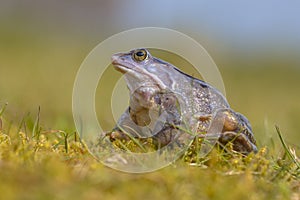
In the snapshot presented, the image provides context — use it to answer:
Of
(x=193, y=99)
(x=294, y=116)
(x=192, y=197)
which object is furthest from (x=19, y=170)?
(x=294, y=116)

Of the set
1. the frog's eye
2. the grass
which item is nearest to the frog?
the frog's eye

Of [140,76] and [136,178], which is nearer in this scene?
[136,178]

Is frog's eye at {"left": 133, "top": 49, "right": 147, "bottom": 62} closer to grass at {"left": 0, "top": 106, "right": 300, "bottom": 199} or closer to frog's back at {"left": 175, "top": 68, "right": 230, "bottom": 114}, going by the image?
frog's back at {"left": 175, "top": 68, "right": 230, "bottom": 114}

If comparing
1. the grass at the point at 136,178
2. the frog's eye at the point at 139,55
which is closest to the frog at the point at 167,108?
the frog's eye at the point at 139,55

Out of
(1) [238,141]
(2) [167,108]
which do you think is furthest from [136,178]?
(1) [238,141]

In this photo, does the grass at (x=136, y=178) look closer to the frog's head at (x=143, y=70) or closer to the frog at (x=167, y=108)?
the frog at (x=167, y=108)

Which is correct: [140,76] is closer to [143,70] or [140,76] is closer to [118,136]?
[143,70]

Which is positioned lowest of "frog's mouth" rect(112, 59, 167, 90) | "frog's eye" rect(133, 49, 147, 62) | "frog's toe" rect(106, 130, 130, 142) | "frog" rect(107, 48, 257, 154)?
"frog's toe" rect(106, 130, 130, 142)
